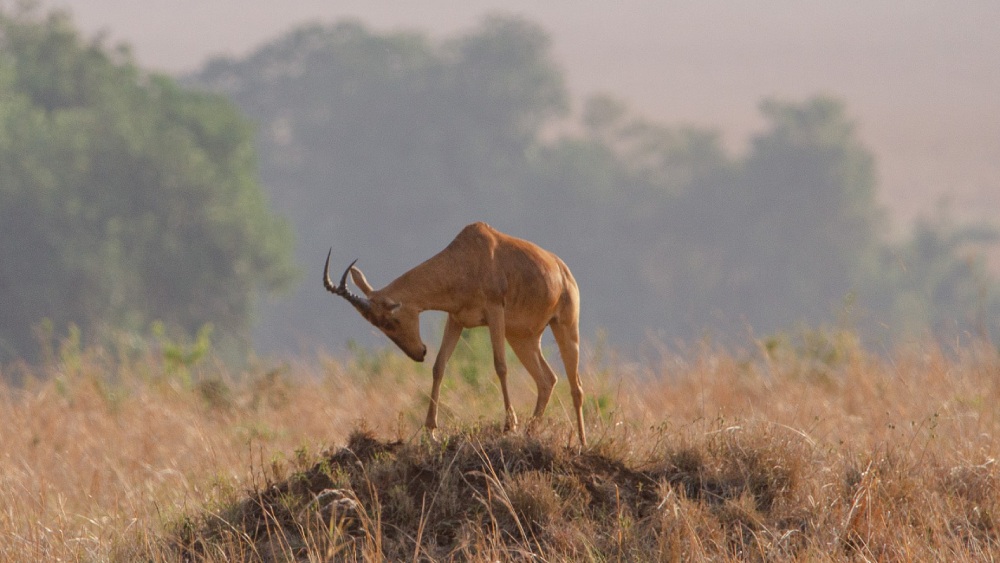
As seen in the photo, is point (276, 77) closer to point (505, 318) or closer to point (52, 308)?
point (52, 308)

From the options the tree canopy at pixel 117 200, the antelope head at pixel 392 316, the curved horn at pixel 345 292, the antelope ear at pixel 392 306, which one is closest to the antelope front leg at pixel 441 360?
the antelope head at pixel 392 316

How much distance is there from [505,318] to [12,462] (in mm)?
6165

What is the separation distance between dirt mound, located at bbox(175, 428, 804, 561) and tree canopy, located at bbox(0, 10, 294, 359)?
3277 centimetres

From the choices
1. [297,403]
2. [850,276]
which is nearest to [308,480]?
[297,403]

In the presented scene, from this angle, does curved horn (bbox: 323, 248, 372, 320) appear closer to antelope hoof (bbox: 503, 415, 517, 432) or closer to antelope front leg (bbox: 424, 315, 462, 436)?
antelope front leg (bbox: 424, 315, 462, 436)

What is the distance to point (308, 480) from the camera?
297 inches

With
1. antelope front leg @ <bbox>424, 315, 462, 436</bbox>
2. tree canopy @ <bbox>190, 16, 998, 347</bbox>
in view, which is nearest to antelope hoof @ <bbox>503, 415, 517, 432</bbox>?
antelope front leg @ <bbox>424, 315, 462, 436</bbox>

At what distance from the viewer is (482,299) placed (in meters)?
7.30

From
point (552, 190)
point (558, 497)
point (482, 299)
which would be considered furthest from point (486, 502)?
point (552, 190)

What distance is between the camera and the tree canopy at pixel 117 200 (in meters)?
39.7

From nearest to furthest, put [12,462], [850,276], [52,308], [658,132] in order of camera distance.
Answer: [12,462], [52,308], [850,276], [658,132]

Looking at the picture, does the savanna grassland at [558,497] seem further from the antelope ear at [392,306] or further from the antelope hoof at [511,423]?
the antelope ear at [392,306]

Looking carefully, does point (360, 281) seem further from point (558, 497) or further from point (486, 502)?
point (558, 497)

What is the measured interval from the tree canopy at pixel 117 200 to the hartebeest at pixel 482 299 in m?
33.1
